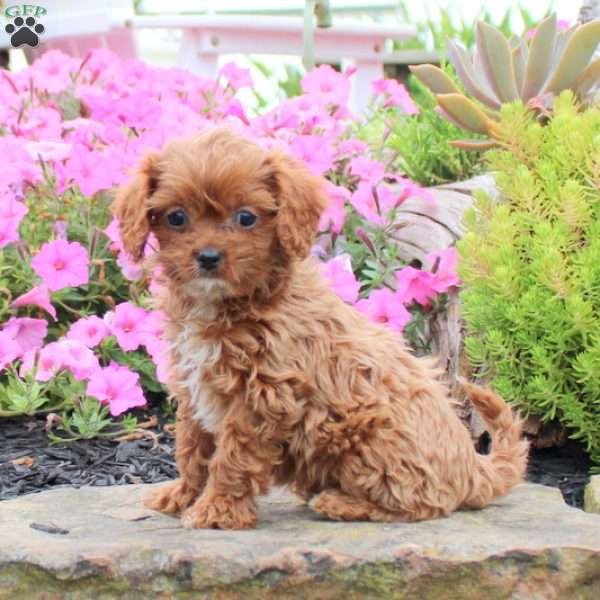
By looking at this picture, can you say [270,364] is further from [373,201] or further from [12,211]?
[373,201]

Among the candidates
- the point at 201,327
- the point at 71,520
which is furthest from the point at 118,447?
the point at 201,327

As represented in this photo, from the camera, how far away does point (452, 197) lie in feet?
20.3

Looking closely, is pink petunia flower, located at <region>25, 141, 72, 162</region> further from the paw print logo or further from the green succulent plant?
the green succulent plant

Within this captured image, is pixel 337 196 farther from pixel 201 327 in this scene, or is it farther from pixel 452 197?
pixel 201 327

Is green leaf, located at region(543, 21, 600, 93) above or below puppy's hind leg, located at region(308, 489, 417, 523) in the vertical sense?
above

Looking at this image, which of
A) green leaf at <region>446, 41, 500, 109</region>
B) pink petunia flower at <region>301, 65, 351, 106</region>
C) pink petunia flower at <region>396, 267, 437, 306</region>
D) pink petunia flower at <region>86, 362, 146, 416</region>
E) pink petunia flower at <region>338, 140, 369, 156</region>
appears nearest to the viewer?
pink petunia flower at <region>86, 362, 146, 416</region>

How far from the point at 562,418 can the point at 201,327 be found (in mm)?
1912

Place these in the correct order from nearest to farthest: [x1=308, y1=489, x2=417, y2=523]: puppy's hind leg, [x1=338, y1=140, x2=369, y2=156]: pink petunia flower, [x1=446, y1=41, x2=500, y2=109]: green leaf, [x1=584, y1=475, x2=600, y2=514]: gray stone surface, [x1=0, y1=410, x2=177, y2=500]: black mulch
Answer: [x1=308, y1=489, x2=417, y2=523]: puppy's hind leg
[x1=584, y1=475, x2=600, y2=514]: gray stone surface
[x1=0, y1=410, x2=177, y2=500]: black mulch
[x1=446, y1=41, x2=500, y2=109]: green leaf
[x1=338, y1=140, x2=369, y2=156]: pink petunia flower

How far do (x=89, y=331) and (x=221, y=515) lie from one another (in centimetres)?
179

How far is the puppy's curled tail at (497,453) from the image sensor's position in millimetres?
4105

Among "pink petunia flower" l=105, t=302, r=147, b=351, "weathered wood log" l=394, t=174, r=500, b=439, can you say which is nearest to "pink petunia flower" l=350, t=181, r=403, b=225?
"weathered wood log" l=394, t=174, r=500, b=439

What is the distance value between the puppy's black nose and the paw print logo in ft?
12.5

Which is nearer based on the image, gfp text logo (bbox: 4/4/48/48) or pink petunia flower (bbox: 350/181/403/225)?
pink petunia flower (bbox: 350/181/403/225)

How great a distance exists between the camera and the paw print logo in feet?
22.5
